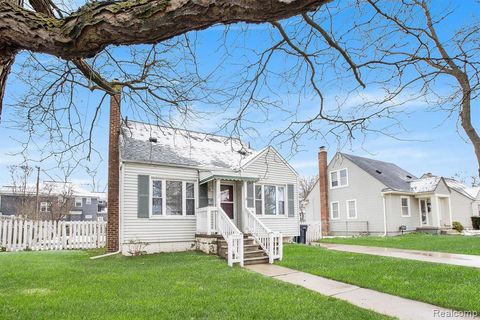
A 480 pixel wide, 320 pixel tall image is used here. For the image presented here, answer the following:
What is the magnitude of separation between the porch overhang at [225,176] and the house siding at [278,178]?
3.43ft

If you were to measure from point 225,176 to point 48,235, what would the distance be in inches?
343

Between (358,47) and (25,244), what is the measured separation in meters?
16.5

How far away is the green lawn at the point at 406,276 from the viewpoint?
20.4 ft

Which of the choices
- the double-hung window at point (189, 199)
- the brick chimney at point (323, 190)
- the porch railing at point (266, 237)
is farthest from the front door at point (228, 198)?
the brick chimney at point (323, 190)

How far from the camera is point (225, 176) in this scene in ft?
46.1

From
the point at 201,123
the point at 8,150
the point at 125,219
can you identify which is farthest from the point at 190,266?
the point at 8,150

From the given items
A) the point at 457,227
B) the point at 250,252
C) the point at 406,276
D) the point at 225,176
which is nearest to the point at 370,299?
the point at 406,276

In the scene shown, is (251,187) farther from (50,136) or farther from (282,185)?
(50,136)

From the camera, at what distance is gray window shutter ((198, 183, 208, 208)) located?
49.0 ft

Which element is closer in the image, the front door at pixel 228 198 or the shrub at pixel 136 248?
the shrub at pixel 136 248

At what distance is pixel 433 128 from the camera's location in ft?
14.6

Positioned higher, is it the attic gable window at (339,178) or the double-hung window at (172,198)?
the attic gable window at (339,178)

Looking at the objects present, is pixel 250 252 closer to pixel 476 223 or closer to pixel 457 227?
pixel 457 227

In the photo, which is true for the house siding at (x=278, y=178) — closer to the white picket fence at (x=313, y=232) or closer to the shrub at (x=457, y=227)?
the white picket fence at (x=313, y=232)
